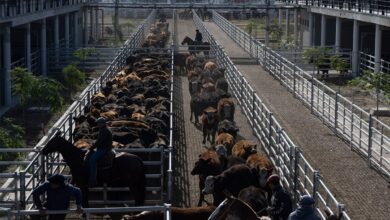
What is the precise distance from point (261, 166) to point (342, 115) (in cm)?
730

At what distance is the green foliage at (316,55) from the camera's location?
A: 1613 inches

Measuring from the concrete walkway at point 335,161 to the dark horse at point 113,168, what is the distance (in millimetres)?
4078

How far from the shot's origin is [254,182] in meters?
15.6

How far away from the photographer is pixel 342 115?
23078 mm

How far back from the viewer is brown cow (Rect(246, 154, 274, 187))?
15.6 metres

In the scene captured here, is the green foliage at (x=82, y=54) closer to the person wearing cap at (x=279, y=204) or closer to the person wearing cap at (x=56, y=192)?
the person wearing cap at (x=56, y=192)

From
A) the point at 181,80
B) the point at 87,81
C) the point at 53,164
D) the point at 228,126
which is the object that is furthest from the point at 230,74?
the point at 53,164

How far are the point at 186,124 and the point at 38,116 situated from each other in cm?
577

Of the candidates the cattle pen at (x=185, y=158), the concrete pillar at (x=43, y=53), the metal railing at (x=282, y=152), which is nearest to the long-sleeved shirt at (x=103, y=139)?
the cattle pen at (x=185, y=158)

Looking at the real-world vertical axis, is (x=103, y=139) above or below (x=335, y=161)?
above

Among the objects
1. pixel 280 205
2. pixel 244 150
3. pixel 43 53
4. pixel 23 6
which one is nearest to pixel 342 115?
pixel 244 150

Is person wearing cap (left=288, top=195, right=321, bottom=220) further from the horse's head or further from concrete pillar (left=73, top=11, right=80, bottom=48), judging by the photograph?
concrete pillar (left=73, top=11, right=80, bottom=48)

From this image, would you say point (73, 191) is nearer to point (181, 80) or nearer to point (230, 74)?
point (230, 74)

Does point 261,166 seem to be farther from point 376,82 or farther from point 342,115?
point 376,82
